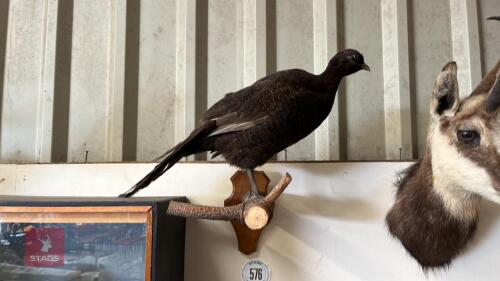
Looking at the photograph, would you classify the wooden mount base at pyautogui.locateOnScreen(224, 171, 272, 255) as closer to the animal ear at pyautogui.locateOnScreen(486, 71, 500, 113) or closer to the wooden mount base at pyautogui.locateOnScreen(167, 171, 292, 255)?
the wooden mount base at pyautogui.locateOnScreen(167, 171, 292, 255)

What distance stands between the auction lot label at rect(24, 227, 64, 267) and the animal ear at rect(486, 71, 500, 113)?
105 centimetres

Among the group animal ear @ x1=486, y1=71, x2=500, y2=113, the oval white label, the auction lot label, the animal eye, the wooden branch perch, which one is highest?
animal ear @ x1=486, y1=71, x2=500, y2=113

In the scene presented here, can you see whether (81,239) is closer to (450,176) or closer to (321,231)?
(321,231)

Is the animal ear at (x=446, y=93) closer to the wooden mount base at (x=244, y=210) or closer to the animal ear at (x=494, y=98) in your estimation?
the animal ear at (x=494, y=98)

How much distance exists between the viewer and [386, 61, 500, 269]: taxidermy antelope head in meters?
0.83

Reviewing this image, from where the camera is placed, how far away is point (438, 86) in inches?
35.6

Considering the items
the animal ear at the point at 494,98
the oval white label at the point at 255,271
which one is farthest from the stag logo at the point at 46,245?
the animal ear at the point at 494,98

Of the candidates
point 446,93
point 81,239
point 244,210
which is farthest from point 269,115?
point 81,239

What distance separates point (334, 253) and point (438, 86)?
0.56m

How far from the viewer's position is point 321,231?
1.13 m

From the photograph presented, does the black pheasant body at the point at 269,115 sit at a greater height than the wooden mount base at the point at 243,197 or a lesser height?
greater

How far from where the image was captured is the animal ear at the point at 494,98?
0.80 m

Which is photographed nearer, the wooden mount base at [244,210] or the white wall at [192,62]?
the wooden mount base at [244,210]

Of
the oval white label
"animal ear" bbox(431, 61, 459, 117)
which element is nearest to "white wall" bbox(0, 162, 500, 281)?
the oval white label
